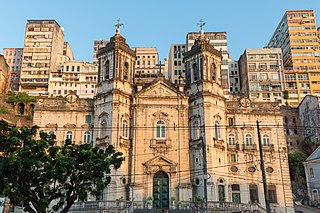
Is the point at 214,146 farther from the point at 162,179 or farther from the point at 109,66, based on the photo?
the point at 109,66

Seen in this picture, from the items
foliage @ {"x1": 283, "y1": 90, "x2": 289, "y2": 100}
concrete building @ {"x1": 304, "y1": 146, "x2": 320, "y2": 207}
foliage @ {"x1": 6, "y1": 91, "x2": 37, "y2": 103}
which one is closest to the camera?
concrete building @ {"x1": 304, "y1": 146, "x2": 320, "y2": 207}

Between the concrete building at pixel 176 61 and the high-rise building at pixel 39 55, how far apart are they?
97.5 feet

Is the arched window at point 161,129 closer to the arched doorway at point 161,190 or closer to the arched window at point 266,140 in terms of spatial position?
the arched doorway at point 161,190

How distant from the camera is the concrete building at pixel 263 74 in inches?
3211

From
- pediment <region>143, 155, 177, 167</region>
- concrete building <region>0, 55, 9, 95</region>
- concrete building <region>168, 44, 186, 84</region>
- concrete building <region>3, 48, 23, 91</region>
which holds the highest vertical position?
concrete building <region>3, 48, 23, 91</region>

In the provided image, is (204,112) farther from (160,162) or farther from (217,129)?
(160,162)

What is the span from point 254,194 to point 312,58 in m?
56.6

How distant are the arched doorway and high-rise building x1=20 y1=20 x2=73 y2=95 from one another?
177 ft

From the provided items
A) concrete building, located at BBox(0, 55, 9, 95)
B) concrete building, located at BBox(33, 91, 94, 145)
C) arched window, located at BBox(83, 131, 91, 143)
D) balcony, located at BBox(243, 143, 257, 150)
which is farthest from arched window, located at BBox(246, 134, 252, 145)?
concrete building, located at BBox(0, 55, 9, 95)

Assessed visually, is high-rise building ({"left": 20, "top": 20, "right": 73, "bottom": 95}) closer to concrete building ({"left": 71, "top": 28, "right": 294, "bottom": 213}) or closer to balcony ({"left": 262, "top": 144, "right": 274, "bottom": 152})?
concrete building ({"left": 71, "top": 28, "right": 294, "bottom": 213})

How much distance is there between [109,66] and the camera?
41594mm

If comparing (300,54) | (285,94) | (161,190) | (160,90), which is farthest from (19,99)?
(300,54)

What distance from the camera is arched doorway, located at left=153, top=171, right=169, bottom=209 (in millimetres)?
37094

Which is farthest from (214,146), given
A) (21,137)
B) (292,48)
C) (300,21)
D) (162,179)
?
(300,21)
